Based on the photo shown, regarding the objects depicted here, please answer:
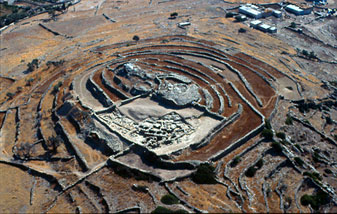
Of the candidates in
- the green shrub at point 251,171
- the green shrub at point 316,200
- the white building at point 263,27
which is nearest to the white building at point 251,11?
the white building at point 263,27

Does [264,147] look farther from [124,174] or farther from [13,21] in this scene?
[13,21]

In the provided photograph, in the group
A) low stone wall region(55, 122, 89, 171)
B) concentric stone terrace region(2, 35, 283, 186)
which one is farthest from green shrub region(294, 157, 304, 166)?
low stone wall region(55, 122, 89, 171)

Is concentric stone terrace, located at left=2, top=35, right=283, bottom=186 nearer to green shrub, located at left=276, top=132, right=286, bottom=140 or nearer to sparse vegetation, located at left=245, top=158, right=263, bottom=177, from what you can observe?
green shrub, located at left=276, top=132, right=286, bottom=140

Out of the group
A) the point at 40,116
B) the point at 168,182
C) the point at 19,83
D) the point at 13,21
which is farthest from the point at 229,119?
the point at 13,21

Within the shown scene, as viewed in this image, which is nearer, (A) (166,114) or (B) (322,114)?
(A) (166,114)

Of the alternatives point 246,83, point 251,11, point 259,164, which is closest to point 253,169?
point 259,164

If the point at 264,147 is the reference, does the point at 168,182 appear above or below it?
above
